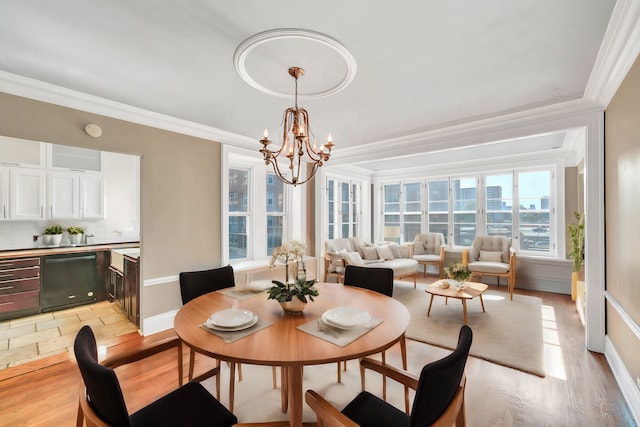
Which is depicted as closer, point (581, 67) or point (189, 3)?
point (189, 3)

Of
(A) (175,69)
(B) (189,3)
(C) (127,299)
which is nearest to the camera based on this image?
(B) (189,3)

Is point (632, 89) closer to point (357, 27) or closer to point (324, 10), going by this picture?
point (357, 27)

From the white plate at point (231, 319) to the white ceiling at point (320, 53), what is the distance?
1652mm

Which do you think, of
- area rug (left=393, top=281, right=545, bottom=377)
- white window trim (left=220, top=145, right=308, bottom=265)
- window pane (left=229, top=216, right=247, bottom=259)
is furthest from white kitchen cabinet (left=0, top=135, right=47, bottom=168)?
area rug (left=393, top=281, right=545, bottom=377)

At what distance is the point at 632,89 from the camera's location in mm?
1951

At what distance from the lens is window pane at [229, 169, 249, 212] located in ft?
14.3

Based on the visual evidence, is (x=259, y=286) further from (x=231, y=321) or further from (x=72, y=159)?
(x=72, y=159)

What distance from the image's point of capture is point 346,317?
157 centimetres

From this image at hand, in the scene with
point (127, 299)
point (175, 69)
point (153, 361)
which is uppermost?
point (175, 69)

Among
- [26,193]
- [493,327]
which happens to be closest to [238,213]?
[26,193]

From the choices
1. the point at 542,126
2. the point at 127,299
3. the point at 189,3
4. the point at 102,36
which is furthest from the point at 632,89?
the point at 127,299

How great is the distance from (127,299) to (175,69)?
2982 millimetres

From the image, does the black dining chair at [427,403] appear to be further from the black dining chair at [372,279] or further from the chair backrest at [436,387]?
the black dining chair at [372,279]

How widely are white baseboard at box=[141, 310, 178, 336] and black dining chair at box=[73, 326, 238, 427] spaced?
6.25 feet
